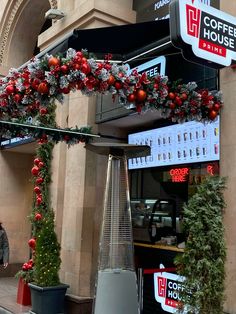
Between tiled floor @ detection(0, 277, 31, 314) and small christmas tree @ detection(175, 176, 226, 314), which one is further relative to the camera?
tiled floor @ detection(0, 277, 31, 314)

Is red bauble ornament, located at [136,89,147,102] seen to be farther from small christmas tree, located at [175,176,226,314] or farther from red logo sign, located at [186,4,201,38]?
small christmas tree, located at [175,176,226,314]

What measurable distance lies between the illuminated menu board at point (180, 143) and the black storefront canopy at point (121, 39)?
1334 millimetres

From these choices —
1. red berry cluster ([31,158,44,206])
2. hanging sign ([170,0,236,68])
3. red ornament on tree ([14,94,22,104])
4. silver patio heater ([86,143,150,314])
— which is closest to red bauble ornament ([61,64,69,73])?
red ornament on tree ([14,94,22,104])

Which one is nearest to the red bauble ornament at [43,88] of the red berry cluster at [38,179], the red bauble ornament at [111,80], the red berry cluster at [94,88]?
the red berry cluster at [94,88]

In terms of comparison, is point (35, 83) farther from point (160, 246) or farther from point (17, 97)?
point (160, 246)

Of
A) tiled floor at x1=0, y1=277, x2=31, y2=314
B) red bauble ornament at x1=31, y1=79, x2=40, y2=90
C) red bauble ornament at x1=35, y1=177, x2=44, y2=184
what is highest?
red bauble ornament at x1=31, y1=79, x2=40, y2=90

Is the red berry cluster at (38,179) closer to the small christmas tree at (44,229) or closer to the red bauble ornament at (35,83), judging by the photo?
the small christmas tree at (44,229)

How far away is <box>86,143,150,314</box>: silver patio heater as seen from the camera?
5.93m

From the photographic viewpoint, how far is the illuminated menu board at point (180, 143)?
254 inches

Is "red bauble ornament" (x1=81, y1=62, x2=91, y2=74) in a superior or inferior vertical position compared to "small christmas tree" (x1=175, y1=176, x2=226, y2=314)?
superior

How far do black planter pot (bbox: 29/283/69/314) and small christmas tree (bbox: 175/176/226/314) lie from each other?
323cm

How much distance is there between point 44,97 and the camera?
217 inches

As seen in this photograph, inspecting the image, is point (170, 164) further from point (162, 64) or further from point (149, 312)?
point (149, 312)

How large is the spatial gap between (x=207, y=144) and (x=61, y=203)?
3.85 m
